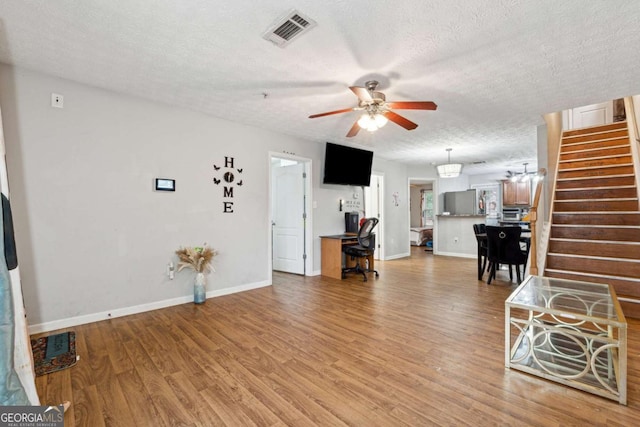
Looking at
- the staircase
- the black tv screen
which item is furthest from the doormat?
the staircase

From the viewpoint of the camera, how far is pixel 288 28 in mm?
2084

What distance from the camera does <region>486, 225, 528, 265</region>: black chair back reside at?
445 cm

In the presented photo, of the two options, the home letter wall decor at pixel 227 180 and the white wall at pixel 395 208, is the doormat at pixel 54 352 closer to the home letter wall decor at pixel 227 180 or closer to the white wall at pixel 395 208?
the home letter wall decor at pixel 227 180

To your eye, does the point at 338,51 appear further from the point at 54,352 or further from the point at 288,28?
the point at 54,352

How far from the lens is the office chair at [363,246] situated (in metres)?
4.84

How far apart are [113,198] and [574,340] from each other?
458 centimetres

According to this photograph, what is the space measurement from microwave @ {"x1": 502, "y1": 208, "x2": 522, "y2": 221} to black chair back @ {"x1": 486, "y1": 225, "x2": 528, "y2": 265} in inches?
214

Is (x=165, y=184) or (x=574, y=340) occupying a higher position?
(x=165, y=184)

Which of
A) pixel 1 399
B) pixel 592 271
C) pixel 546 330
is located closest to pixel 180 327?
pixel 1 399

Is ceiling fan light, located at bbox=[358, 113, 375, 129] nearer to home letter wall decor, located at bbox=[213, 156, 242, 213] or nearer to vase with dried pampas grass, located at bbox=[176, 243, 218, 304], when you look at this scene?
home letter wall decor, located at bbox=[213, 156, 242, 213]

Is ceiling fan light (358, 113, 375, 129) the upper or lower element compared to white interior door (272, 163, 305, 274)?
upper

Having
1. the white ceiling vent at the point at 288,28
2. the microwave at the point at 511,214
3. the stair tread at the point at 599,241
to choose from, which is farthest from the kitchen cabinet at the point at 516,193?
the white ceiling vent at the point at 288,28

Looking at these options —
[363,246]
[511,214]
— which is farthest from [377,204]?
[511,214]

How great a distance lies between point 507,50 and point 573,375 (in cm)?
252
